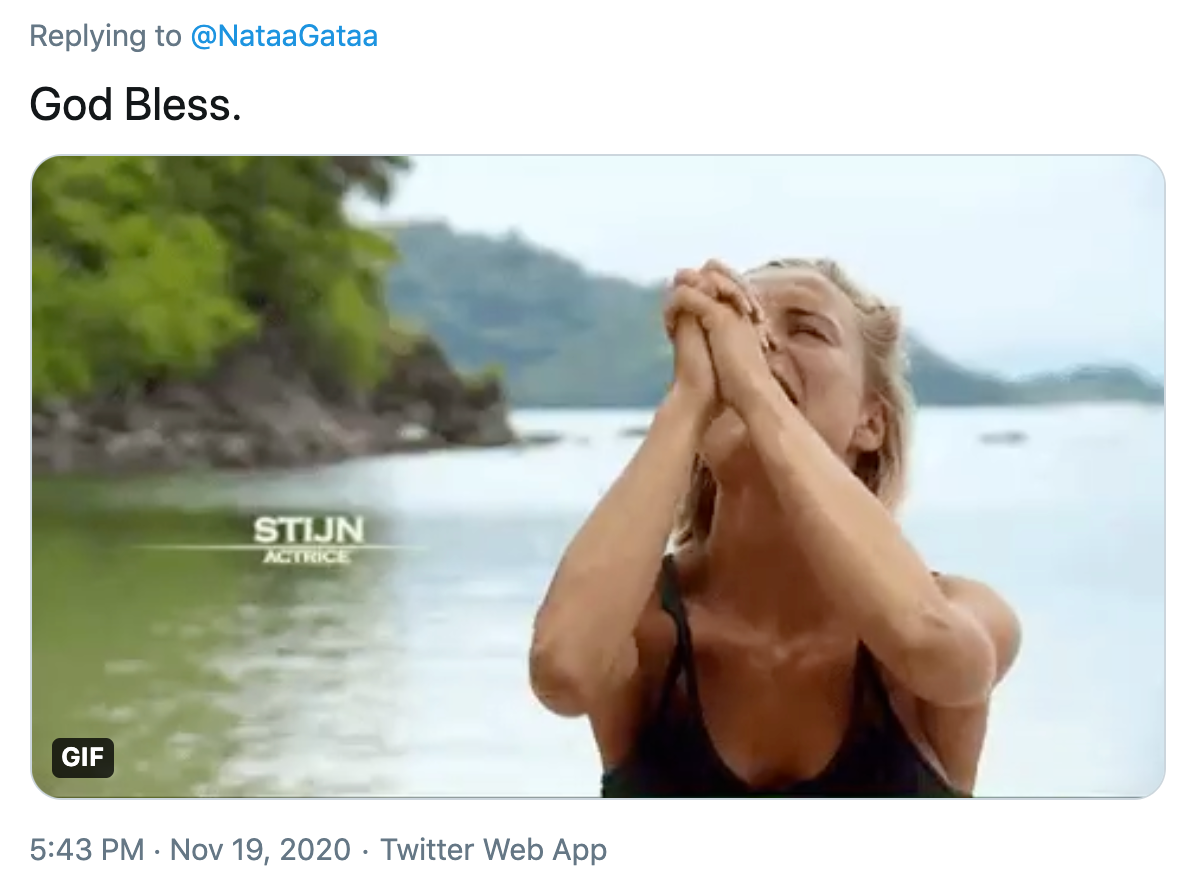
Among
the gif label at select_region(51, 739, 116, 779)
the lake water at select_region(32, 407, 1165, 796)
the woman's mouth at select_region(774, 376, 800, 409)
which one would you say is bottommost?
the gif label at select_region(51, 739, 116, 779)

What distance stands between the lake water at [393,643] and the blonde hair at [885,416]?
0.02 m

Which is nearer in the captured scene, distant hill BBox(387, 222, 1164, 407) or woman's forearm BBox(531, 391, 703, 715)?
woman's forearm BBox(531, 391, 703, 715)

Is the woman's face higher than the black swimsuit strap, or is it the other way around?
the woman's face

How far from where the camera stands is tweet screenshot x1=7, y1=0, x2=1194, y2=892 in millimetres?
1234

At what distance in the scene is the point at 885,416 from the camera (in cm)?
122

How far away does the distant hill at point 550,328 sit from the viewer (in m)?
1.25

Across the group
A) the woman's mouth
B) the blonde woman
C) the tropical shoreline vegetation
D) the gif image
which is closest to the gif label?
the gif image

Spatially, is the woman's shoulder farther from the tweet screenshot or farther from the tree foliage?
the tree foliage

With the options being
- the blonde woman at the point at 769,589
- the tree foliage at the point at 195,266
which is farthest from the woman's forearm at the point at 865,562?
the tree foliage at the point at 195,266

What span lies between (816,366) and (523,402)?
8.3 inches
